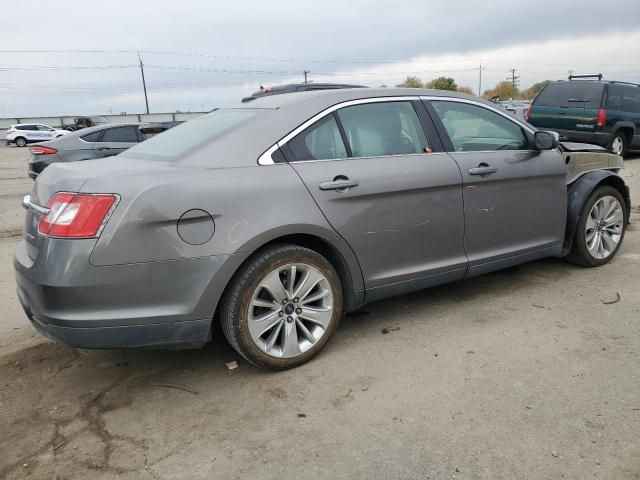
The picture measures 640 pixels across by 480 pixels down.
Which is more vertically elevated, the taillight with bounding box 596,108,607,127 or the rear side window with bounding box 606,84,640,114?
the rear side window with bounding box 606,84,640,114

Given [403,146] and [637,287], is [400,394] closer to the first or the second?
[403,146]

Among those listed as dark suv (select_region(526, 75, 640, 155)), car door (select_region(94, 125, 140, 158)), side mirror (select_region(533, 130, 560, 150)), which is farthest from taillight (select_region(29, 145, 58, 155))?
dark suv (select_region(526, 75, 640, 155))

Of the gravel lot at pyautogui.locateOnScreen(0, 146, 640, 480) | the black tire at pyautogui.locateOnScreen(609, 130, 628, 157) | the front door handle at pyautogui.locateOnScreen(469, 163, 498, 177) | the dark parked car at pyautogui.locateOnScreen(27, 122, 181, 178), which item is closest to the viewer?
the gravel lot at pyautogui.locateOnScreen(0, 146, 640, 480)

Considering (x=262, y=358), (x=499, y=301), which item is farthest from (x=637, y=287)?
(x=262, y=358)

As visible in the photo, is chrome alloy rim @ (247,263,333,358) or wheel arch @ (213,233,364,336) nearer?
chrome alloy rim @ (247,263,333,358)

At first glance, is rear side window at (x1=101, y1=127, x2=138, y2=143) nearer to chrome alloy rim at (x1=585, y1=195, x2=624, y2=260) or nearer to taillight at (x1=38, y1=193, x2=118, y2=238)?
taillight at (x1=38, y1=193, x2=118, y2=238)

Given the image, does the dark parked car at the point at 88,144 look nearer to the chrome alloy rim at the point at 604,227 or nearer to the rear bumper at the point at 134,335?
the chrome alloy rim at the point at 604,227

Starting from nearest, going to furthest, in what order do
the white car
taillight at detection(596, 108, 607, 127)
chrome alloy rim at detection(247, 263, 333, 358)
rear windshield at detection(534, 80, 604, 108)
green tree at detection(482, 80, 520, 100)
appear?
chrome alloy rim at detection(247, 263, 333, 358) < taillight at detection(596, 108, 607, 127) < rear windshield at detection(534, 80, 604, 108) < the white car < green tree at detection(482, 80, 520, 100)

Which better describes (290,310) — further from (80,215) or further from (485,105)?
(485,105)

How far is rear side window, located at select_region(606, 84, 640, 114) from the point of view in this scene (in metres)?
11.8

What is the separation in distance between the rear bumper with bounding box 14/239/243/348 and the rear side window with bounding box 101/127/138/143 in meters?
9.41

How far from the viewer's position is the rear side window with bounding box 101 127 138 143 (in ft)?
38.1

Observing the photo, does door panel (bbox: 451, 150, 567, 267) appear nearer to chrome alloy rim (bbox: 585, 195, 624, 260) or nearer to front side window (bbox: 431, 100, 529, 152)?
front side window (bbox: 431, 100, 529, 152)

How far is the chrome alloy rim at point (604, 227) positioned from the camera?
4.84m
